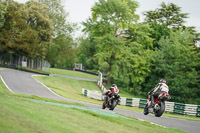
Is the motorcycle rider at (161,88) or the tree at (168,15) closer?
the motorcycle rider at (161,88)

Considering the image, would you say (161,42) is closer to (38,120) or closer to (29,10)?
(29,10)

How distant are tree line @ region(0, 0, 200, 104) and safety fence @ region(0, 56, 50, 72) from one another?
4.01 ft

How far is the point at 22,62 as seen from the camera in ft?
185

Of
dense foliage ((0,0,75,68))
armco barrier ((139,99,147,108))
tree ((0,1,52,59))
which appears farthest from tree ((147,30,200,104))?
tree ((0,1,52,59))

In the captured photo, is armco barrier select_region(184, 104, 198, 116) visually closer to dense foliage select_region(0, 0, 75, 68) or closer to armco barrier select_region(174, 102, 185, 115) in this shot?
armco barrier select_region(174, 102, 185, 115)

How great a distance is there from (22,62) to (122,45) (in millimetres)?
19581

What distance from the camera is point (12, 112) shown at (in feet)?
28.3

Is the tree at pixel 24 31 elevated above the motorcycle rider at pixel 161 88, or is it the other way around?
the tree at pixel 24 31

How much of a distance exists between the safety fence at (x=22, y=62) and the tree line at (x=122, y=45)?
1223 millimetres

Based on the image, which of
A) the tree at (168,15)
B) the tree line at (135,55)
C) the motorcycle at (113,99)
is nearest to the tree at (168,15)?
the tree at (168,15)

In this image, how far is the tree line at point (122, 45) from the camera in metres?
48.6

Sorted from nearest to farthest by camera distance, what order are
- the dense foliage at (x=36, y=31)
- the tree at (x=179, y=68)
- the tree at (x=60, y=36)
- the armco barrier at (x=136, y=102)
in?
1. the armco barrier at (x=136, y=102)
2. the tree at (x=179, y=68)
3. the dense foliage at (x=36, y=31)
4. the tree at (x=60, y=36)

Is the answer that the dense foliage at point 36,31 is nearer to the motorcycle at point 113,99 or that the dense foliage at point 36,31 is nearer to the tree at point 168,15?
the tree at point 168,15

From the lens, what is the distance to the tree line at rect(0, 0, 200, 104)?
4862 centimetres
